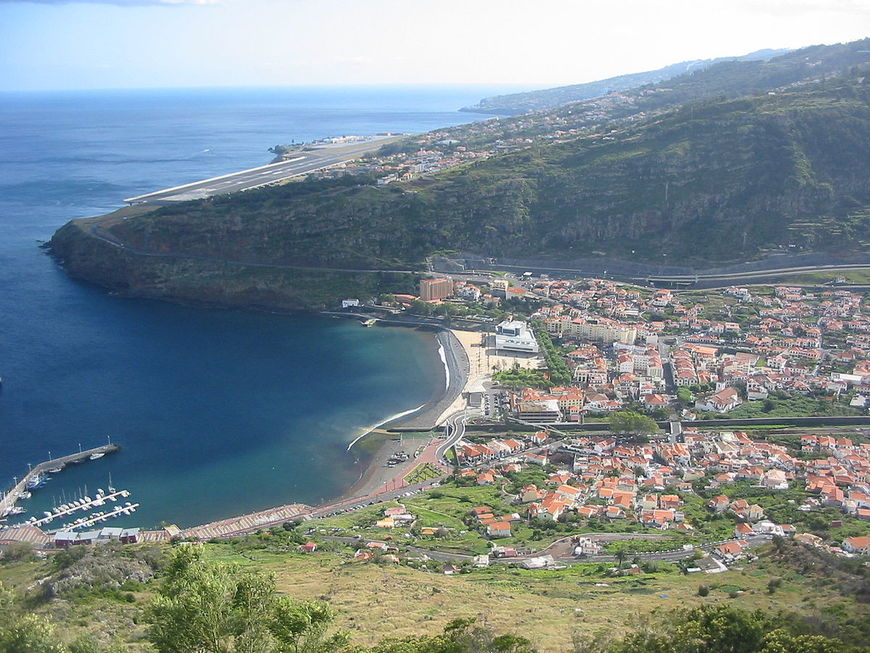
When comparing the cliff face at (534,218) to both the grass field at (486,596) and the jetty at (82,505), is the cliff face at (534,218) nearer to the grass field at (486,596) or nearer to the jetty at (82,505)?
the jetty at (82,505)

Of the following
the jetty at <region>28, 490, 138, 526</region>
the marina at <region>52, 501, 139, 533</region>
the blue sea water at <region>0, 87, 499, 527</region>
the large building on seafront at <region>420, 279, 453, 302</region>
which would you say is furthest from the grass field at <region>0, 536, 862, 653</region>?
the large building on seafront at <region>420, 279, 453, 302</region>

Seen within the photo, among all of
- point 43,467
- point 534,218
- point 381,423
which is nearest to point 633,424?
point 381,423

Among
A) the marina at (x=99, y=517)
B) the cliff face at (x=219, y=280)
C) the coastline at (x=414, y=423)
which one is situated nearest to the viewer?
the marina at (x=99, y=517)

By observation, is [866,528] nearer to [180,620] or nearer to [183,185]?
[180,620]

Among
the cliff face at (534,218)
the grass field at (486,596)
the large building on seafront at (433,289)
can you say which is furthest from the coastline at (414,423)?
the cliff face at (534,218)

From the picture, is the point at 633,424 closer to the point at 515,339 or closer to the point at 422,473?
the point at 422,473

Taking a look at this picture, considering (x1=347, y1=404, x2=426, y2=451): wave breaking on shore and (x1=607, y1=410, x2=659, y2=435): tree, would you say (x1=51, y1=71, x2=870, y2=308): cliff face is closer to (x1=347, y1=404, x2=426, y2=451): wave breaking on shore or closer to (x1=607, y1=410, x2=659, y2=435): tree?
(x1=347, y1=404, x2=426, y2=451): wave breaking on shore
